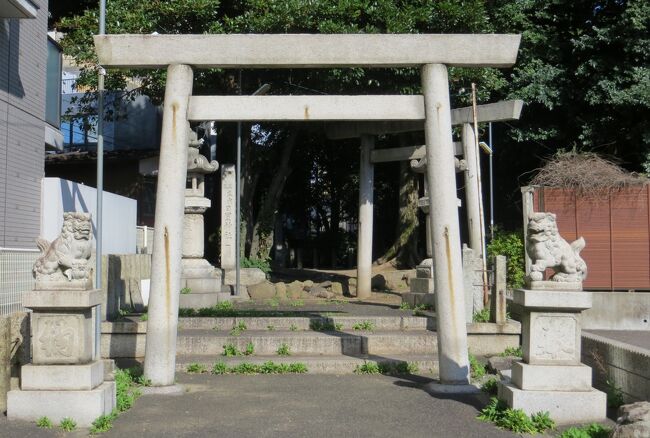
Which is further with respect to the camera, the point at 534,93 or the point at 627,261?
the point at 534,93

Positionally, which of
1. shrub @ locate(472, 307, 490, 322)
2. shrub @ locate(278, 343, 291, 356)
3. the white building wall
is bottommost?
shrub @ locate(278, 343, 291, 356)

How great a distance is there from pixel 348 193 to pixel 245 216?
11874 mm

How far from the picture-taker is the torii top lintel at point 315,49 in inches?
326

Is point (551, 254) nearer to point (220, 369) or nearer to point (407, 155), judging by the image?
point (220, 369)

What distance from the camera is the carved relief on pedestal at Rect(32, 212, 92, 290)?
675 cm

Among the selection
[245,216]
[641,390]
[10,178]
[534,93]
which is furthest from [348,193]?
[641,390]

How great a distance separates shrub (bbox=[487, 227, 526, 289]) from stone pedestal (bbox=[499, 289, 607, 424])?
9.65 m

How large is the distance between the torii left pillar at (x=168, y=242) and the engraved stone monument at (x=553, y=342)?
396 centimetres

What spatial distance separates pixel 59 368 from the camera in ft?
21.9

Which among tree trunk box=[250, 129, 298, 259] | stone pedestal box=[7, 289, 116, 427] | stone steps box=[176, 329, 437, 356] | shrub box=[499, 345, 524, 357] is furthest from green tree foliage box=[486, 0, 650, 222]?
stone pedestal box=[7, 289, 116, 427]

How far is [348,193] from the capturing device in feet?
105

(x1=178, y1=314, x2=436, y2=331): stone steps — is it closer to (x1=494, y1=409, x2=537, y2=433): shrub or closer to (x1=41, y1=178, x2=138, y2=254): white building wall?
(x1=41, y1=178, x2=138, y2=254): white building wall

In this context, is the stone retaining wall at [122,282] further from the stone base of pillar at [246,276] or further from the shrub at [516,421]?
the shrub at [516,421]

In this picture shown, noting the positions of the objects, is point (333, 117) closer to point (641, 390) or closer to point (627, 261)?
point (641, 390)
